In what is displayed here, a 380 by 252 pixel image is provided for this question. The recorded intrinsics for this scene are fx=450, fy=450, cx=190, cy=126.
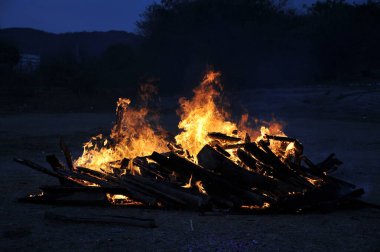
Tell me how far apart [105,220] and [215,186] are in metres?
1.73

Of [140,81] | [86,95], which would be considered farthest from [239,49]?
[86,95]

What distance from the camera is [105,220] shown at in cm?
541

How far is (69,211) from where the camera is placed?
6.12 m

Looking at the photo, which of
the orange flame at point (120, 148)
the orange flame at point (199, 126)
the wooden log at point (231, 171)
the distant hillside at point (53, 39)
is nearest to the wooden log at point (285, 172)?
the wooden log at point (231, 171)

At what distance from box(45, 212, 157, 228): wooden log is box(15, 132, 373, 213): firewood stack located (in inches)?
28.8

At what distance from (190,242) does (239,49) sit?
2727cm

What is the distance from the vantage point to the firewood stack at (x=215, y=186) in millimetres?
6109

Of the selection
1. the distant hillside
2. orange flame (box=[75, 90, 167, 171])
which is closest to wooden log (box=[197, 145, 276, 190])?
orange flame (box=[75, 90, 167, 171])

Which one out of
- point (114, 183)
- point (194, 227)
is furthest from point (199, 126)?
point (194, 227)

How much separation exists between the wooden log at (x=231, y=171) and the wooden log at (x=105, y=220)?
135cm

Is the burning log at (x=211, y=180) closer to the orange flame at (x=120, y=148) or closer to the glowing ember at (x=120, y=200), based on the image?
the glowing ember at (x=120, y=200)

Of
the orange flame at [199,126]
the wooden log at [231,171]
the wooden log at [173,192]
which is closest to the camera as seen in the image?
the wooden log at [173,192]

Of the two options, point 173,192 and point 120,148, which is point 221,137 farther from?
point 120,148

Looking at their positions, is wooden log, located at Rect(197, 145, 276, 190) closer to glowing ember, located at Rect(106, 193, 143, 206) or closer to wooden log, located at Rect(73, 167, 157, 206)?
wooden log, located at Rect(73, 167, 157, 206)
